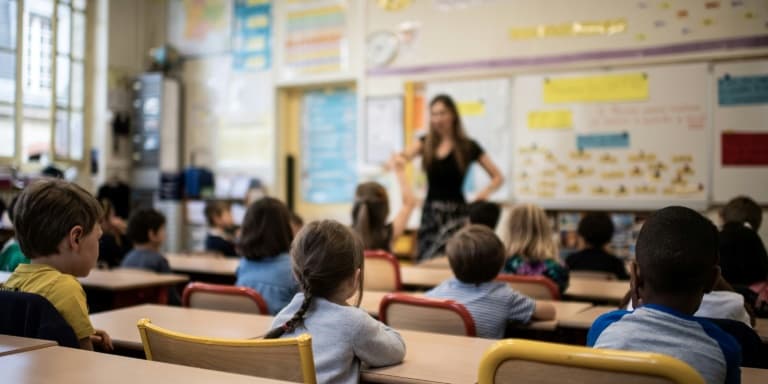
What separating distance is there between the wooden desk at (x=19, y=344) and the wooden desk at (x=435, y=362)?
2.48 ft

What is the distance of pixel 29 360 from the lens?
1.51 metres

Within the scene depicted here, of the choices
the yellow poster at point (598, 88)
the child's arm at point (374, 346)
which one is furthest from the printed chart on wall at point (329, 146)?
the child's arm at point (374, 346)

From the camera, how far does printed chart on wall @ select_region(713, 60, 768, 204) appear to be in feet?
18.0

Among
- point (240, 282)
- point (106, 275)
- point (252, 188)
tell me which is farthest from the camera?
point (252, 188)

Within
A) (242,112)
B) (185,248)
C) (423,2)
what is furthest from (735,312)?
(185,248)

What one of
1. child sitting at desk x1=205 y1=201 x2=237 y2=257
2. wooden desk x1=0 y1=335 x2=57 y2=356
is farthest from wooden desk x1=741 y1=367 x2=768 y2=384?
child sitting at desk x1=205 y1=201 x2=237 y2=257

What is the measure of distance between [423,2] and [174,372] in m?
5.94

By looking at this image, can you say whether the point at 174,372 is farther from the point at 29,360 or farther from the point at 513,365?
the point at 513,365

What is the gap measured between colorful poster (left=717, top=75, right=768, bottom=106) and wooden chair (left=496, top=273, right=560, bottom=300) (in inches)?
135

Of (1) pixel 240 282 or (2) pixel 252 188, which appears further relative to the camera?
(2) pixel 252 188

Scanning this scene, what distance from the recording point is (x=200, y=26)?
333 inches

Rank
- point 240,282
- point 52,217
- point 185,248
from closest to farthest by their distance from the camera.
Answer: point 52,217 < point 240,282 < point 185,248

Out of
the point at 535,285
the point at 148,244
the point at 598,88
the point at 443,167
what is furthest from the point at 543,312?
the point at 598,88

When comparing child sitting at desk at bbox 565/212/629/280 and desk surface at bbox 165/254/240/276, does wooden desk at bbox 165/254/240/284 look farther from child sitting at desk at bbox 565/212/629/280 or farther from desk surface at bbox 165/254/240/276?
child sitting at desk at bbox 565/212/629/280
